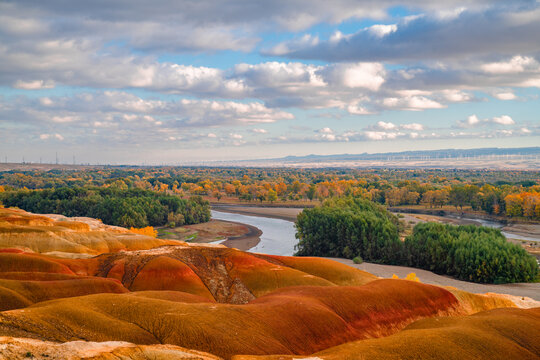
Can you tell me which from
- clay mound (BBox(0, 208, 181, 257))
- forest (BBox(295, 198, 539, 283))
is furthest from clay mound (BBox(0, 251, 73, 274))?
forest (BBox(295, 198, 539, 283))

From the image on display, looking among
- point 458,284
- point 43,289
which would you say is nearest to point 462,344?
point 43,289

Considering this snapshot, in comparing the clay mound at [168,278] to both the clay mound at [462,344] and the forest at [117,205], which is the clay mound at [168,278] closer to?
the clay mound at [462,344]

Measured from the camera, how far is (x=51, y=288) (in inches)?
934

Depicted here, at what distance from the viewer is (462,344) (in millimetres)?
15945

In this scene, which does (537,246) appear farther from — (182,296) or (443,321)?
(182,296)

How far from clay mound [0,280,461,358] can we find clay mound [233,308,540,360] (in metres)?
2.20

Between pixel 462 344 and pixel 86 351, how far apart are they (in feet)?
46.8

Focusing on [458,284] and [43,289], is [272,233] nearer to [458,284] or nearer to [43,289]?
[458,284]

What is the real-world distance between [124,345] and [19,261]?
82.2 feet

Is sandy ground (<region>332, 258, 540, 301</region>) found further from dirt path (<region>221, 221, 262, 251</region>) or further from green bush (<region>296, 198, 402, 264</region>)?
dirt path (<region>221, 221, 262, 251</region>)

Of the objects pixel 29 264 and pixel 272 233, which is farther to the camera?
pixel 272 233

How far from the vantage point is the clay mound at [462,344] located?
1505cm

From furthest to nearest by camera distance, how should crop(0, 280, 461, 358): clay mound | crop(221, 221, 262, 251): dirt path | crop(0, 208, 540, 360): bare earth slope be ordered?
crop(221, 221, 262, 251): dirt path
crop(0, 280, 461, 358): clay mound
crop(0, 208, 540, 360): bare earth slope

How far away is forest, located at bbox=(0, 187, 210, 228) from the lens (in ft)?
460
